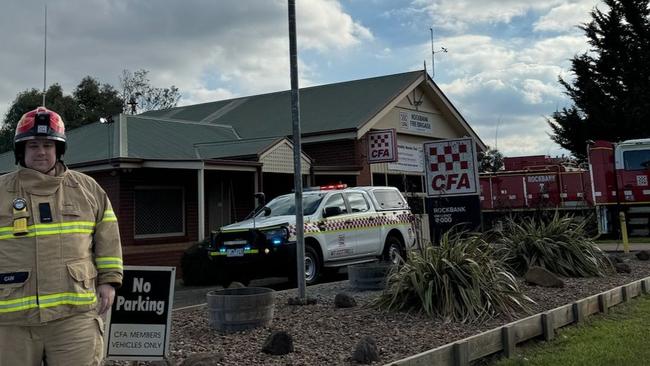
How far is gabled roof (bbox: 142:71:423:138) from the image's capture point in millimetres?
21297

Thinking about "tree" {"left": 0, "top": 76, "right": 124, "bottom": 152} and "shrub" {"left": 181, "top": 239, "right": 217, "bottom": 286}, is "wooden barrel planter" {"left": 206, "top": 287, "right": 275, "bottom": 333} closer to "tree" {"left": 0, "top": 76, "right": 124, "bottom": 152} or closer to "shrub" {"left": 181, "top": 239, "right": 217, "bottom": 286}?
"shrub" {"left": 181, "top": 239, "right": 217, "bottom": 286}

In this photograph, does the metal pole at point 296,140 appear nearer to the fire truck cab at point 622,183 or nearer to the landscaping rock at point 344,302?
the landscaping rock at point 344,302

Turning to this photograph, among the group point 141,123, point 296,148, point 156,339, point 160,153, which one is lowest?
point 156,339

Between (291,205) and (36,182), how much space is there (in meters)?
9.02

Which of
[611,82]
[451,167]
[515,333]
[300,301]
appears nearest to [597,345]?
[515,333]

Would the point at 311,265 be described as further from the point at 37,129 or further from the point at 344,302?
the point at 37,129

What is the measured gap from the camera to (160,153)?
1653cm

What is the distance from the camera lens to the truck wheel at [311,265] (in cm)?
1157

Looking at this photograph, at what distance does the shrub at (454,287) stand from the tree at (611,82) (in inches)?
1075

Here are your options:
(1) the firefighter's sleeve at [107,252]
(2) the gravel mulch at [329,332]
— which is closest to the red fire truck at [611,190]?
(2) the gravel mulch at [329,332]

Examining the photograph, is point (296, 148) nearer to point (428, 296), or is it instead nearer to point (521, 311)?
point (428, 296)

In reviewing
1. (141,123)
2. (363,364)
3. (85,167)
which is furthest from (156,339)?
(141,123)

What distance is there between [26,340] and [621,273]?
992 centimetres

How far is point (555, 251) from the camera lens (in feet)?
33.7
